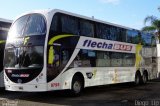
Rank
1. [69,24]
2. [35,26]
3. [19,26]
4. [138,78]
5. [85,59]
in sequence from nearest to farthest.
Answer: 1. [35,26]
2. [19,26]
3. [69,24]
4. [85,59]
5. [138,78]

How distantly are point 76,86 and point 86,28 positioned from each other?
3.03 m

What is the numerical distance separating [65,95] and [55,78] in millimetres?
1860

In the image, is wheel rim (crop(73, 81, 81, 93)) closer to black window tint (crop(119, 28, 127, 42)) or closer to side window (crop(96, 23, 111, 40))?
side window (crop(96, 23, 111, 40))

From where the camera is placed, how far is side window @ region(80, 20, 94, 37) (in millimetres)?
16750

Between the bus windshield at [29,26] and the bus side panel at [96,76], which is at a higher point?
the bus windshield at [29,26]

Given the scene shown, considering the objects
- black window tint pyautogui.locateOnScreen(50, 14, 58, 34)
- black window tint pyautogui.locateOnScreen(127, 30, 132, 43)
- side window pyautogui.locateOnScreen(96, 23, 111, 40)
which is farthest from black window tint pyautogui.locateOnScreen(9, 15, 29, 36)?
black window tint pyautogui.locateOnScreen(127, 30, 132, 43)

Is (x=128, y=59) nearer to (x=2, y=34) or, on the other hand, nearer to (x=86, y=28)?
(x=86, y=28)

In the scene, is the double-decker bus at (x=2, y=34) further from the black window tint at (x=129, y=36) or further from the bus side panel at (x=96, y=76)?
the black window tint at (x=129, y=36)

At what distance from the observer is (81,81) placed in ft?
53.8

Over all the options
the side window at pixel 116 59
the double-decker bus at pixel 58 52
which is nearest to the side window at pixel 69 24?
the double-decker bus at pixel 58 52

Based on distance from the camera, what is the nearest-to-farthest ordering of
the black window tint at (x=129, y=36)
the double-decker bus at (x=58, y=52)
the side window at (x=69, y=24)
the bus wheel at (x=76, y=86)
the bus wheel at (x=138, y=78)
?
1. the double-decker bus at (x=58, y=52)
2. the side window at (x=69, y=24)
3. the bus wheel at (x=76, y=86)
4. the black window tint at (x=129, y=36)
5. the bus wheel at (x=138, y=78)

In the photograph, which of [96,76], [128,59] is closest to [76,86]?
[96,76]

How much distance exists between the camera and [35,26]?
48.6 feet

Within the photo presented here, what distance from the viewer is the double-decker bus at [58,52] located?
14.2m
